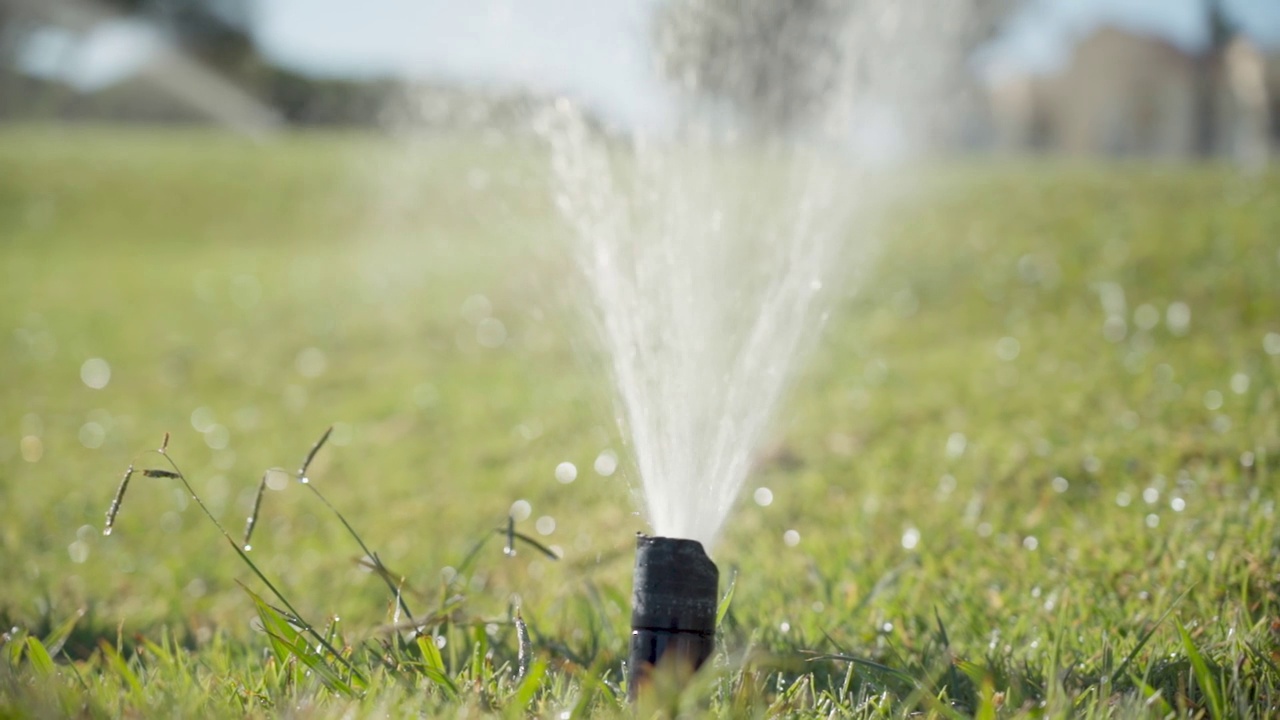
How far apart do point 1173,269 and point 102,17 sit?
1430 inches

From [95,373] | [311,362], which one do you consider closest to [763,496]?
[311,362]

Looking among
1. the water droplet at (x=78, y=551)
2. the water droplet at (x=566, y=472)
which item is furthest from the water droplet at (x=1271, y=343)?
the water droplet at (x=78, y=551)

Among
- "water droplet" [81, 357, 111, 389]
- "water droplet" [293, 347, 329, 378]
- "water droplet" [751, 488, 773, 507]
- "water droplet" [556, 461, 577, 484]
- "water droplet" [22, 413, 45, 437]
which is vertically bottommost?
"water droplet" [81, 357, 111, 389]

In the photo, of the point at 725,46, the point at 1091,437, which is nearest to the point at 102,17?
the point at 725,46

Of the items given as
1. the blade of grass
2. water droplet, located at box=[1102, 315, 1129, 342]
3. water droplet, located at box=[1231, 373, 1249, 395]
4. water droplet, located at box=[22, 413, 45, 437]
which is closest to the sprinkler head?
the blade of grass

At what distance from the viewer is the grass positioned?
6.80 feet

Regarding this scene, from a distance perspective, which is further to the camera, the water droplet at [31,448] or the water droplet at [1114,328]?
the water droplet at [1114,328]

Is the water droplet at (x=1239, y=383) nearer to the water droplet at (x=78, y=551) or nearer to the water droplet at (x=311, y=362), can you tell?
the water droplet at (x=78, y=551)

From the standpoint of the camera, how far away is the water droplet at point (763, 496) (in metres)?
4.04

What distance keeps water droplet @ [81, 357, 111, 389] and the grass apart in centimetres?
8

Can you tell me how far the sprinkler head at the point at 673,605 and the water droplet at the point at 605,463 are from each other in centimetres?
276

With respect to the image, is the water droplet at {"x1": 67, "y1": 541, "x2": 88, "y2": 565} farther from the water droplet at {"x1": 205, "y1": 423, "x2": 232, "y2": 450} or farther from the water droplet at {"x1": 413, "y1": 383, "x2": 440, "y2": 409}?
the water droplet at {"x1": 413, "y1": 383, "x2": 440, "y2": 409}

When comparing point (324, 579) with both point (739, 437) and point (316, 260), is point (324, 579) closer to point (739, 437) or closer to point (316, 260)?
point (739, 437)

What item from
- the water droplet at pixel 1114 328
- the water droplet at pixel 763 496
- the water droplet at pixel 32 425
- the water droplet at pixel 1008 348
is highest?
the water droplet at pixel 1114 328
